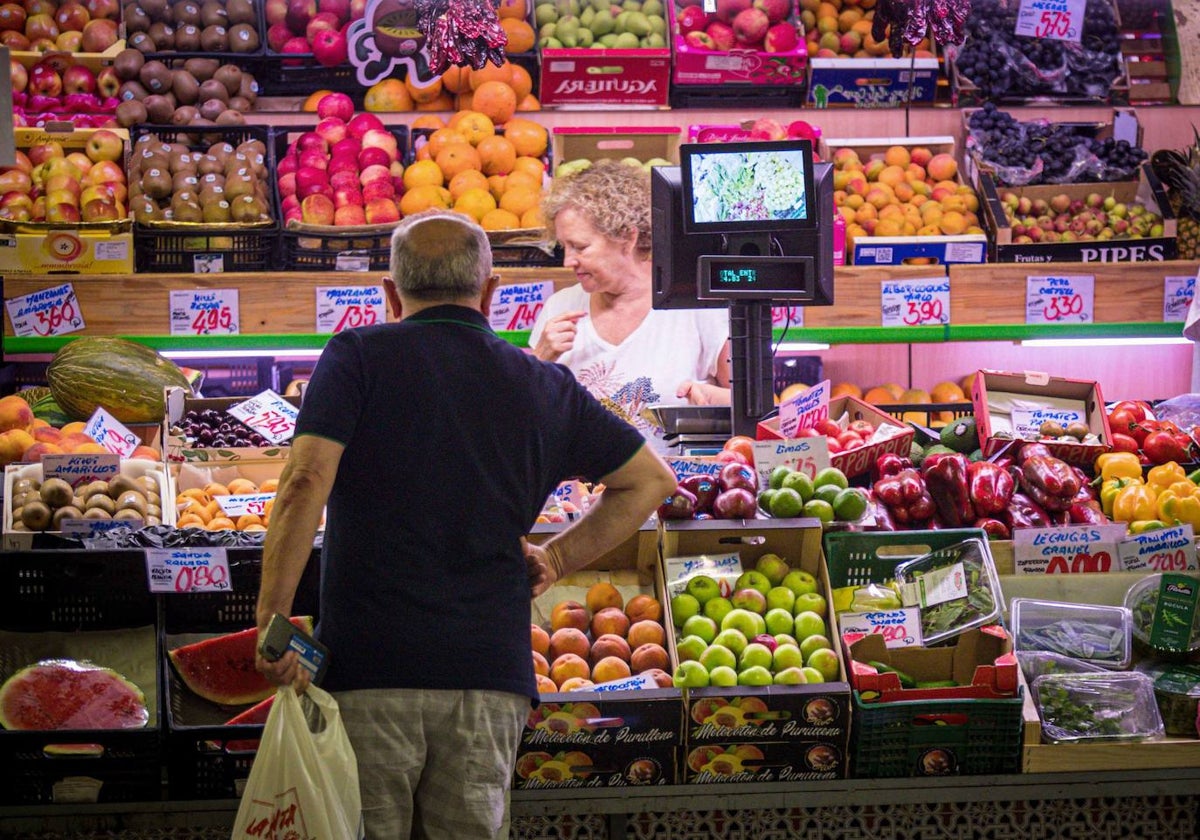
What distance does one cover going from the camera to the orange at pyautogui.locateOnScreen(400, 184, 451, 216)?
538 cm

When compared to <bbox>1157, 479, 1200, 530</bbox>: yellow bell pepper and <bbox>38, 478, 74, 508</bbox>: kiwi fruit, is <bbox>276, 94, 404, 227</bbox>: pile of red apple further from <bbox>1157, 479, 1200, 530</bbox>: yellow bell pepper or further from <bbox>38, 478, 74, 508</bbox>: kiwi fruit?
<bbox>1157, 479, 1200, 530</bbox>: yellow bell pepper

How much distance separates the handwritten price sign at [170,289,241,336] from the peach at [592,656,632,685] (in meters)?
2.60

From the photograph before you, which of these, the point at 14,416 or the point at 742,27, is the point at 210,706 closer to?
the point at 14,416

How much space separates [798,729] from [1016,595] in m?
0.79

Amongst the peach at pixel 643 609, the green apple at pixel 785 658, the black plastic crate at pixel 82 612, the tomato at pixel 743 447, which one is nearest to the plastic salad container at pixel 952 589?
the green apple at pixel 785 658

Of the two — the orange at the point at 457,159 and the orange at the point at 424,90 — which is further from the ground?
the orange at the point at 424,90

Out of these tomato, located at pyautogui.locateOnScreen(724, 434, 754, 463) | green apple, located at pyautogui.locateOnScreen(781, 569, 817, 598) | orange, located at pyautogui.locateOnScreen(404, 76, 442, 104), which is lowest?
green apple, located at pyautogui.locateOnScreen(781, 569, 817, 598)

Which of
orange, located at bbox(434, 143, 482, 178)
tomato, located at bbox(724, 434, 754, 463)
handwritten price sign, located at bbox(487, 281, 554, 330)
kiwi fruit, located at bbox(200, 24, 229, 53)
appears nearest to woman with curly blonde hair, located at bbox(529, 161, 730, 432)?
handwritten price sign, located at bbox(487, 281, 554, 330)

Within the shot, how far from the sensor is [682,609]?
10.5 feet

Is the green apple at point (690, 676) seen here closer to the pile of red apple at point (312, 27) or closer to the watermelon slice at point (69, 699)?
the watermelon slice at point (69, 699)

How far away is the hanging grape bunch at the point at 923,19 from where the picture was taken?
18.2ft

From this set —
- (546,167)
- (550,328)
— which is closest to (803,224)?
(550,328)

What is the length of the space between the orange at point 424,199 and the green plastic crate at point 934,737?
119 inches

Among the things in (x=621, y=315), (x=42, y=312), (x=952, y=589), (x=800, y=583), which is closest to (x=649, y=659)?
(x=800, y=583)
